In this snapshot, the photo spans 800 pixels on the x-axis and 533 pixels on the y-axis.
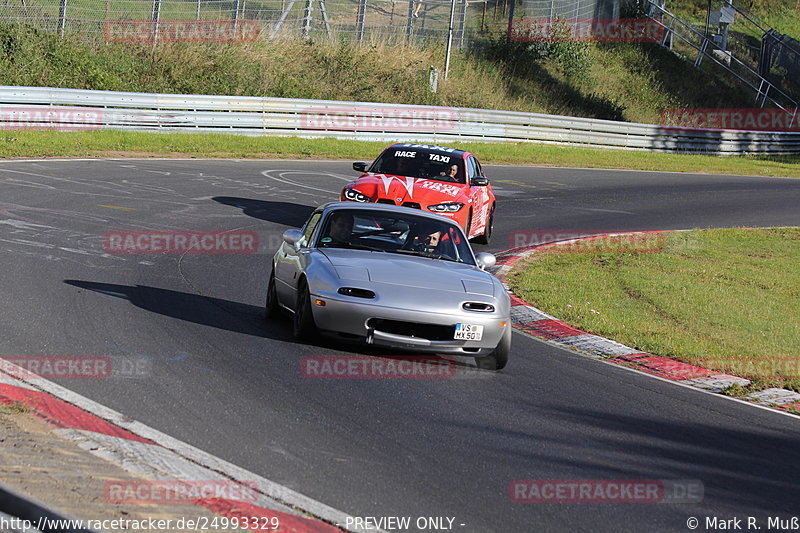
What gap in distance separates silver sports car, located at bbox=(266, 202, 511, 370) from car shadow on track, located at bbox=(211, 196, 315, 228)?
758cm

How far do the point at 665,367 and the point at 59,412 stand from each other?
18.6 feet

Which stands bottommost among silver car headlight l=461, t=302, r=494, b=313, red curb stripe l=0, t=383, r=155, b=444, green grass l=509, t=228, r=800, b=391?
green grass l=509, t=228, r=800, b=391

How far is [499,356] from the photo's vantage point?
895 cm

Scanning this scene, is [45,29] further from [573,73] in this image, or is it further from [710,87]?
[710,87]

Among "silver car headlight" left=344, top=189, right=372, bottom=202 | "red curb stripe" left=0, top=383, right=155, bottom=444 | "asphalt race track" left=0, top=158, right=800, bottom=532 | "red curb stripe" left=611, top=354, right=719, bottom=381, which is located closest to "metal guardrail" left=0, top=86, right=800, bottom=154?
"silver car headlight" left=344, top=189, right=372, bottom=202

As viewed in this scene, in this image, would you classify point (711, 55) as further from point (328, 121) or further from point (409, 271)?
point (409, 271)

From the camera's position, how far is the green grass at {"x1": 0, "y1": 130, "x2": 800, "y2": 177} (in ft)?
82.6

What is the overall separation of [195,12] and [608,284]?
987 inches

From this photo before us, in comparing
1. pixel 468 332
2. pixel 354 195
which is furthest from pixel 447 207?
pixel 468 332

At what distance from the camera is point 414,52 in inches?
1756

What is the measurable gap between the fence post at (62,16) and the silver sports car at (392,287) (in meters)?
25.9

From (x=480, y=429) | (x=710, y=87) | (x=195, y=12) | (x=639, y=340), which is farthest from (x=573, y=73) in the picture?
(x=480, y=429)

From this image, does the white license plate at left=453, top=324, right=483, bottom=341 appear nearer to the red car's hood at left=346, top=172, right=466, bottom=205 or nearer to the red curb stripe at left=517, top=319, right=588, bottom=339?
the red curb stripe at left=517, top=319, right=588, bottom=339

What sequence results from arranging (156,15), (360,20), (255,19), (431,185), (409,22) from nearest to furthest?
(431,185) < (156,15) < (255,19) < (360,20) < (409,22)
